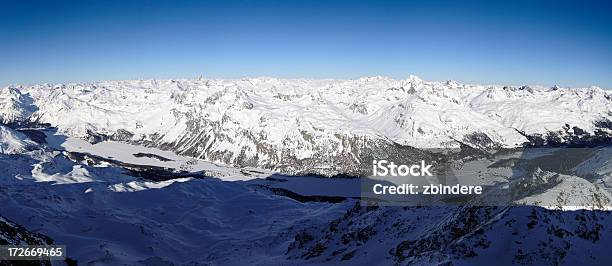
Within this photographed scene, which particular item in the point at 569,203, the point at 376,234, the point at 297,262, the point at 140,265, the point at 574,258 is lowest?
the point at 140,265

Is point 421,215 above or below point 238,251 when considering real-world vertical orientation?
above

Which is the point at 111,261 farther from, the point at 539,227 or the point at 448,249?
the point at 539,227

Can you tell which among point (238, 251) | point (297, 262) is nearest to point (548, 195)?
point (297, 262)

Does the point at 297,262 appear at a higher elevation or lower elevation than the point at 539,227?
lower

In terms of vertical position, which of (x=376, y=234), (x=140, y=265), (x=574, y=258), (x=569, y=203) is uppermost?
(x=569, y=203)

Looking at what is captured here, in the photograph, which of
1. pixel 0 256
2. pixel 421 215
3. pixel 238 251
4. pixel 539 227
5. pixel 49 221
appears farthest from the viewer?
pixel 49 221

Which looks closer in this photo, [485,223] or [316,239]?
[485,223]

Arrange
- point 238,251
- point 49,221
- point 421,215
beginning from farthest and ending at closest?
point 49,221, point 238,251, point 421,215

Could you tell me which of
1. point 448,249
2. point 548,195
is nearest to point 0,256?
point 448,249

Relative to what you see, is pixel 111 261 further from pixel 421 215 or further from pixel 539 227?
pixel 539 227
